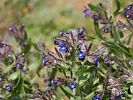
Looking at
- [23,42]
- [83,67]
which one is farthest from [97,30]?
[83,67]

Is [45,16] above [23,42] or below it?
above

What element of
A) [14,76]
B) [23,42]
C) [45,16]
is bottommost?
[14,76]

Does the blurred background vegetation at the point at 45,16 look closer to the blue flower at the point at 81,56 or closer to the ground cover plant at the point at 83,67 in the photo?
the ground cover plant at the point at 83,67

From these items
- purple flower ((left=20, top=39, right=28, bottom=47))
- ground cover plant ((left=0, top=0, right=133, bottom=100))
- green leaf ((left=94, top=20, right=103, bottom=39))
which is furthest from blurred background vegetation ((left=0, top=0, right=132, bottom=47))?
ground cover plant ((left=0, top=0, right=133, bottom=100))

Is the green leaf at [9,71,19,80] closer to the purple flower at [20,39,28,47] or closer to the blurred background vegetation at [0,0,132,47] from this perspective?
the purple flower at [20,39,28,47]

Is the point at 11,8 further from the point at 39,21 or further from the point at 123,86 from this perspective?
the point at 123,86

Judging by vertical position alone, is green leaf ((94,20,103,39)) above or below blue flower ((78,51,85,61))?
above

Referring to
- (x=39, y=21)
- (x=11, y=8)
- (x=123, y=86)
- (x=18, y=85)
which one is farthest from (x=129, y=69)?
(x=39, y=21)

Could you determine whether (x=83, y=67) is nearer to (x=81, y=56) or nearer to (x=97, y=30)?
(x=81, y=56)

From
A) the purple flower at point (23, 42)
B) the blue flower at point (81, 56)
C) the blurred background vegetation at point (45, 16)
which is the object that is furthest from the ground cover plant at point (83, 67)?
the blurred background vegetation at point (45, 16)
